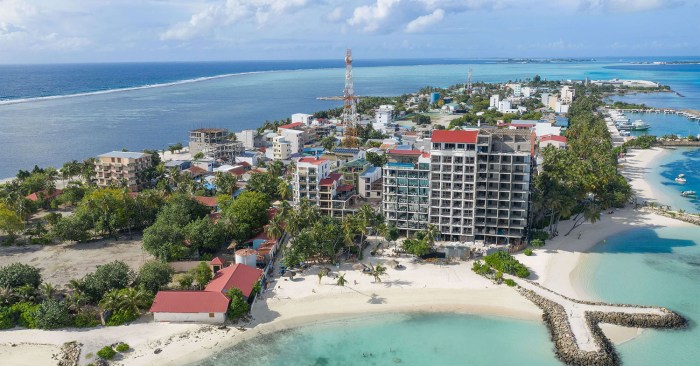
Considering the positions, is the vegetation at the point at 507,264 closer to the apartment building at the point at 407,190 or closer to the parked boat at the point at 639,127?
the apartment building at the point at 407,190

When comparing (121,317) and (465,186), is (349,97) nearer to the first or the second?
(465,186)

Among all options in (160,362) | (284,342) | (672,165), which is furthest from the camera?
(672,165)

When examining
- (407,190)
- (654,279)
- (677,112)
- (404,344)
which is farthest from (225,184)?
(677,112)

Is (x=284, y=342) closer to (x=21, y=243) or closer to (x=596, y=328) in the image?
(x=596, y=328)

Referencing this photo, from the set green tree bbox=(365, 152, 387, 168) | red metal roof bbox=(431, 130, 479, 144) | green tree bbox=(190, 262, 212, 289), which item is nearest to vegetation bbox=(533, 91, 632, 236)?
red metal roof bbox=(431, 130, 479, 144)

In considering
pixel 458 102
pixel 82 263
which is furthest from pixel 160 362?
pixel 458 102

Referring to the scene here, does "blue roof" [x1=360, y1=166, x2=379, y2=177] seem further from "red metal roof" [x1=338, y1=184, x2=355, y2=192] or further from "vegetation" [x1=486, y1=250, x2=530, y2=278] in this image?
"vegetation" [x1=486, y1=250, x2=530, y2=278]
